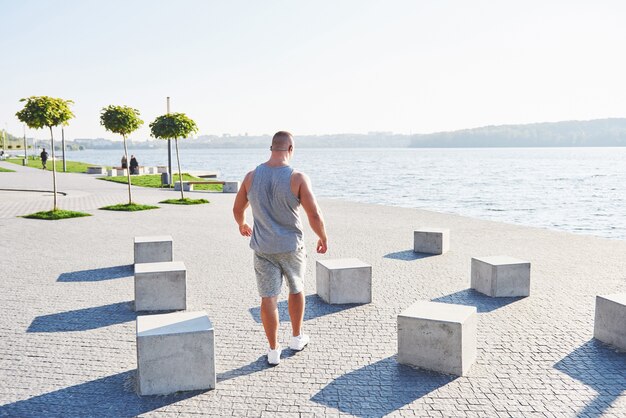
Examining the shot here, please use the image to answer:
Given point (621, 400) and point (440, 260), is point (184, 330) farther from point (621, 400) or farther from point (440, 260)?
point (440, 260)

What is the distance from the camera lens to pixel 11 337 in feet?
20.1

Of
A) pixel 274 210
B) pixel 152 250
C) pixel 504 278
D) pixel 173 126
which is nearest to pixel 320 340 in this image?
pixel 274 210

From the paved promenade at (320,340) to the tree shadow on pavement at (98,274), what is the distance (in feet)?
0.10

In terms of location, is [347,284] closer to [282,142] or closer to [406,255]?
[282,142]

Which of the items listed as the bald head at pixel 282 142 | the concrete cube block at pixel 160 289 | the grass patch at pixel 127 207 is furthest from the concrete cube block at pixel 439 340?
the grass patch at pixel 127 207

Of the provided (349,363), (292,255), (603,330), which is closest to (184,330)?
(292,255)

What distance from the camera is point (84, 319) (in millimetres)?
6766

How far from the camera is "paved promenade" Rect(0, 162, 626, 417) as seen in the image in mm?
4539

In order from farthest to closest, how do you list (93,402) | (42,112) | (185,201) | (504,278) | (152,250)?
1. (185,201)
2. (42,112)
3. (152,250)
4. (504,278)
5. (93,402)

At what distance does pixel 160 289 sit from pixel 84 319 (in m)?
0.92

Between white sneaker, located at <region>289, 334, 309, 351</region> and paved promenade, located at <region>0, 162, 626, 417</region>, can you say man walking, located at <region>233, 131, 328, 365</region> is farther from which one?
paved promenade, located at <region>0, 162, 626, 417</region>

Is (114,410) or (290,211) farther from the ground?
(290,211)

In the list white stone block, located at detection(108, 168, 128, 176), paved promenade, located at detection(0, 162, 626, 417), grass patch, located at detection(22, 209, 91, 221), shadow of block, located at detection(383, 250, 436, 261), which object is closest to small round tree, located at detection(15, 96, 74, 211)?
grass patch, located at detection(22, 209, 91, 221)

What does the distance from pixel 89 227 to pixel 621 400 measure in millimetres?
13045
